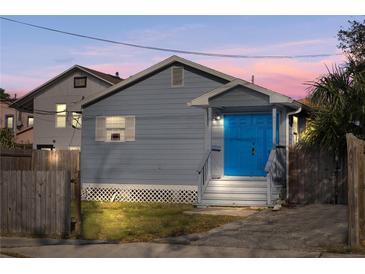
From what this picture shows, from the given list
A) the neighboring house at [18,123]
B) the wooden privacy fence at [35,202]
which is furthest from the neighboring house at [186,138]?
the neighboring house at [18,123]

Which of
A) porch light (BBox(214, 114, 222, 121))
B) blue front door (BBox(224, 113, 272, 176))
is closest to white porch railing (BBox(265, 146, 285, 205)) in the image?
blue front door (BBox(224, 113, 272, 176))

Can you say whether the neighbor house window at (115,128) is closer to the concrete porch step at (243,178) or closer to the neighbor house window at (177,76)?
the neighbor house window at (177,76)

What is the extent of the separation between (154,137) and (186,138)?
1.33 m

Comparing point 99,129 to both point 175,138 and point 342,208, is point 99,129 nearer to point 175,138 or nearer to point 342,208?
point 175,138

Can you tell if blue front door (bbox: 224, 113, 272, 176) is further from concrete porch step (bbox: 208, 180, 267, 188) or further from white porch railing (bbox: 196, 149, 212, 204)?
white porch railing (bbox: 196, 149, 212, 204)

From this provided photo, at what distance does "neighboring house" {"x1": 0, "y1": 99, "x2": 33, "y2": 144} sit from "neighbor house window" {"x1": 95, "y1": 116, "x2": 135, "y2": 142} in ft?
78.4

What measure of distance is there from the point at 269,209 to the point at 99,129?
844cm

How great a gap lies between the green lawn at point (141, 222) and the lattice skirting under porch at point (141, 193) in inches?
62.5

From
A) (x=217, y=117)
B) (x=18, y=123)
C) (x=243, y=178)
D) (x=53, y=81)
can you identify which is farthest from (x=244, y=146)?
(x=18, y=123)

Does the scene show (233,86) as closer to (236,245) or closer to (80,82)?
(236,245)

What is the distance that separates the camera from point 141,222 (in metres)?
14.0

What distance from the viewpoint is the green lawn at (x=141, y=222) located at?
11.8 m

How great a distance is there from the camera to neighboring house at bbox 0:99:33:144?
45062 millimetres

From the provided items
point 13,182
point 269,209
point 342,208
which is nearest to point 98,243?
point 13,182
